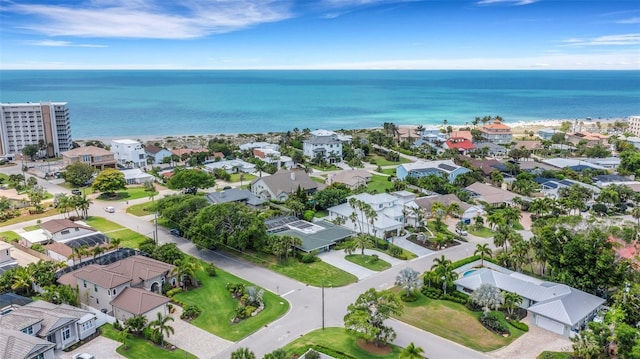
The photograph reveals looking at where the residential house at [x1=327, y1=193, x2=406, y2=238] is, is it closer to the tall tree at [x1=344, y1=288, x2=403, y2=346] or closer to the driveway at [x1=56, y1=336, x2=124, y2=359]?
the tall tree at [x1=344, y1=288, x2=403, y2=346]

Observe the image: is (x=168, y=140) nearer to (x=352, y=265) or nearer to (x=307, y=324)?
(x=352, y=265)

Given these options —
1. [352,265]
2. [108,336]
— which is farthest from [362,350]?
[108,336]

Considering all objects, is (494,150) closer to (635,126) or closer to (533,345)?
(635,126)

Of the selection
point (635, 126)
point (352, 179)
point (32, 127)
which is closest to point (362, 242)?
point (352, 179)

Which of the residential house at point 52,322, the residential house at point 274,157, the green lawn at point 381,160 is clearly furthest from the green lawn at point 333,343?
the green lawn at point 381,160

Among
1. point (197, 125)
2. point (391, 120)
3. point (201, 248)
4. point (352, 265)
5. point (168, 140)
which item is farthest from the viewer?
point (391, 120)

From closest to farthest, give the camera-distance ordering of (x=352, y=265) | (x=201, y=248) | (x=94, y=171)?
(x=352, y=265) < (x=201, y=248) < (x=94, y=171)
